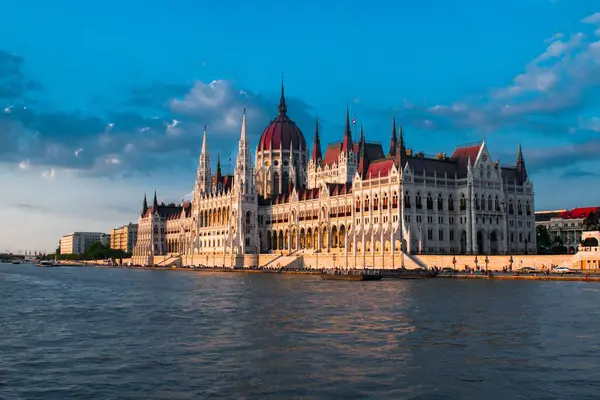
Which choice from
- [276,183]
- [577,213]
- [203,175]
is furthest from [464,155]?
[203,175]

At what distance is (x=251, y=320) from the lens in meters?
47.1

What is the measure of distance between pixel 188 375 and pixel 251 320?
18.9 m

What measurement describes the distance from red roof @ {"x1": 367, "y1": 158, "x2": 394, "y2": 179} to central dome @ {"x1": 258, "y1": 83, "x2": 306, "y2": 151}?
180 ft

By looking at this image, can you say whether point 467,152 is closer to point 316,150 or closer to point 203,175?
point 316,150

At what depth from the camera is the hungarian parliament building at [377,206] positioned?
390 ft

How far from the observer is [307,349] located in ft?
112

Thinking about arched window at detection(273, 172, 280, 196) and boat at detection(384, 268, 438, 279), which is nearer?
boat at detection(384, 268, 438, 279)

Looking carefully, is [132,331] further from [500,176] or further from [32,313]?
[500,176]

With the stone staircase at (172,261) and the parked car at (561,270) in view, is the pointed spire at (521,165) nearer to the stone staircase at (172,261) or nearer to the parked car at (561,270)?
the parked car at (561,270)

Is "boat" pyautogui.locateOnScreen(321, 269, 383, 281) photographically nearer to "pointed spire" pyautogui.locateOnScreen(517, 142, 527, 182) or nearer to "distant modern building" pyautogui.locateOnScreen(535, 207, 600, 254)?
"pointed spire" pyautogui.locateOnScreen(517, 142, 527, 182)

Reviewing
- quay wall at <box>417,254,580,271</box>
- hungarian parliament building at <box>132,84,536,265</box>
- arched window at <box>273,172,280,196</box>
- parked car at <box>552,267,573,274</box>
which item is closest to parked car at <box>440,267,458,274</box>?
quay wall at <box>417,254,580,271</box>

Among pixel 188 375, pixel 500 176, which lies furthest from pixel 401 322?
pixel 500 176

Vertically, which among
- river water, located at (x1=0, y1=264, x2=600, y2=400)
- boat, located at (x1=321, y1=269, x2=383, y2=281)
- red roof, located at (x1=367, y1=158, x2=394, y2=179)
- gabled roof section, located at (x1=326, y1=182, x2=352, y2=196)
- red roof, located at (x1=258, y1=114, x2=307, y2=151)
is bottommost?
river water, located at (x1=0, y1=264, x2=600, y2=400)

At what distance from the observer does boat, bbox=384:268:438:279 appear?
10044cm
